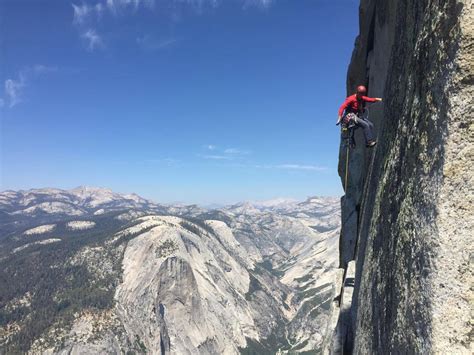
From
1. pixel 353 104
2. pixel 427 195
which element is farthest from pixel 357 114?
pixel 427 195

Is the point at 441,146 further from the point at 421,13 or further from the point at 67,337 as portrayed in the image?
the point at 67,337

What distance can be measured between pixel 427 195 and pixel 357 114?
1064 cm

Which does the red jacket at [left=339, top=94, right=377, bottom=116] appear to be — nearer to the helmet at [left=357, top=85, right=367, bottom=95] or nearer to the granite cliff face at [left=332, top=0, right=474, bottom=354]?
the helmet at [left=357, top=85, right=367, bottom=95]

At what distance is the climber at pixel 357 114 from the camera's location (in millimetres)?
14086

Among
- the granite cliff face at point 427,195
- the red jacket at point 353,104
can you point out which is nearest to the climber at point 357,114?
the red jacket at point 353,104

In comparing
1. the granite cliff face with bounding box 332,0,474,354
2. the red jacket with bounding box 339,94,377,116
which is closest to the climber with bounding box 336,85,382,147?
the red jacket with bounding box 339,94,377,116

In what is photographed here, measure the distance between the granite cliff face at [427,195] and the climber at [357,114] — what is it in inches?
255

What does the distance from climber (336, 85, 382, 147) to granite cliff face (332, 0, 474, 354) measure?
6.49 meters

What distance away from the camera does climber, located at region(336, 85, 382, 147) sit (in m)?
14.1


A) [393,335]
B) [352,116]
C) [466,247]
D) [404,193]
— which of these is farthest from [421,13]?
[352,116]

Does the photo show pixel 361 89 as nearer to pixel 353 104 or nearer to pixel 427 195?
pixel 353 104

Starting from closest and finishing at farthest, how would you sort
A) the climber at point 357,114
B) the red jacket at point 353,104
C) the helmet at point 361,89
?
1. the helmet at point 361,89
2. the climber at point 357,114
3. the red jacket at point 353,104

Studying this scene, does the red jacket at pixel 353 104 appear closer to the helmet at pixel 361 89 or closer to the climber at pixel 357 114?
the climber at pixel 357 114

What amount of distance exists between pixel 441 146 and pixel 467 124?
452 millimetres
